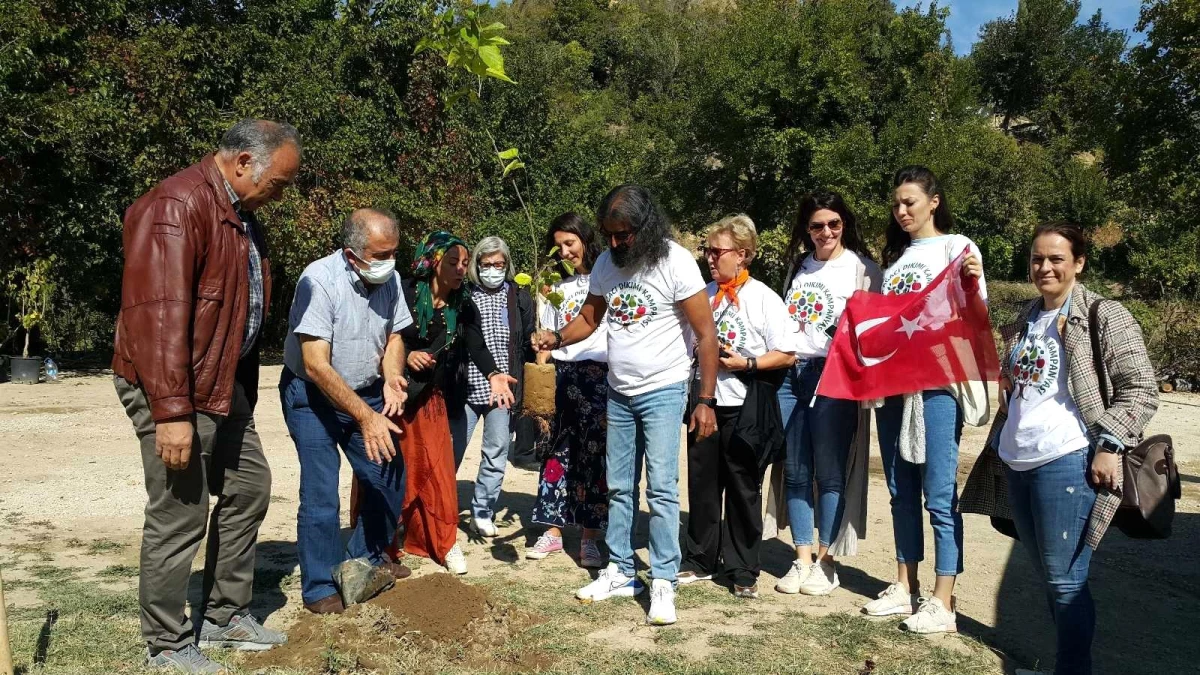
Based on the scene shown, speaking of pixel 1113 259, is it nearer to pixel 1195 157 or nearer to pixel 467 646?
pixel 1195 157

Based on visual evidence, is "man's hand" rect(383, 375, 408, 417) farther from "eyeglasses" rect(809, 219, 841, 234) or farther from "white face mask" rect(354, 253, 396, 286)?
"eyeglasses" rect(809, 219, 841, 234)

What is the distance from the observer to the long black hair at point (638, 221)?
4.46 meters

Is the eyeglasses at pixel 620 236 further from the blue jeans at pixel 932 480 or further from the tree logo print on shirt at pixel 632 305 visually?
the blue jeans at pixel 932 480

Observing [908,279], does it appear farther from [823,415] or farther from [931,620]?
[931,620]

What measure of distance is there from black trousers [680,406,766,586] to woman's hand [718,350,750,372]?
255mm

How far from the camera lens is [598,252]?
586 cm

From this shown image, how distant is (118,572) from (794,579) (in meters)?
3.72

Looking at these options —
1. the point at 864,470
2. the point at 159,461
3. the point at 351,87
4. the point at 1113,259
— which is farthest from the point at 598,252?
the point at 1113,259

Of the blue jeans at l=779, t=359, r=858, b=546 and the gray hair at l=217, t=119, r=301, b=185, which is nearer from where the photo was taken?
the gray hair at l=217, t=119, r=301, b=185

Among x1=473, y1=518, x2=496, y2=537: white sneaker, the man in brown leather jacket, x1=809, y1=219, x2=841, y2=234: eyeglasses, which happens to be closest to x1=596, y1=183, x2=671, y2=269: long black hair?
x1=809, y1=219, x2=841, y2=234: eyeglasses

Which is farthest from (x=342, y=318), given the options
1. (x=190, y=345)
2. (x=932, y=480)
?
(x=932, y=480)

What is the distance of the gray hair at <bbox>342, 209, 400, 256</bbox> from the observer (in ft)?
14.2

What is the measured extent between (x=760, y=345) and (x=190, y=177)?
287 centimetres

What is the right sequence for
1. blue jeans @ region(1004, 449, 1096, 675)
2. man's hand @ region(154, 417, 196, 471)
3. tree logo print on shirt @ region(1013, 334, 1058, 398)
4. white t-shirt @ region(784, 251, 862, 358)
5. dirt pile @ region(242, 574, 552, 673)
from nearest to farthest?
1. man's hand @ region(154, 417, 196, 471)
2. blue jeans @ region(1004, 449, 1096, 675)
3. tree logo print on shirt @ region(1013, 334, 1058, 398)
4. dirt pile @ region(242, 574, 552, 673)
5. white t-shirt @ region(784, 251, 862, 358)
